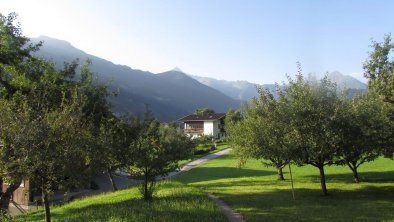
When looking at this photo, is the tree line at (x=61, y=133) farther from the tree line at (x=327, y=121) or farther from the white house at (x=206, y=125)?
the white house at (x=206, y=125)

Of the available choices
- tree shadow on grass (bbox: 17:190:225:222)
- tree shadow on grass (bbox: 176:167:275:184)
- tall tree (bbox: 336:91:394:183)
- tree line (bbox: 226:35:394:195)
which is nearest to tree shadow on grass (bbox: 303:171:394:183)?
tree line (bbox: 226:35:394:195)

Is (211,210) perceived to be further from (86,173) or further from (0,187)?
(0,187)

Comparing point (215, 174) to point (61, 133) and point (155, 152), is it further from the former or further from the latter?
point (61, 133)

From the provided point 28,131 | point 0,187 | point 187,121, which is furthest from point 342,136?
point 187,121

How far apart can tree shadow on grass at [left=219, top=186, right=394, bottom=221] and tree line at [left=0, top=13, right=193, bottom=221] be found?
6.46 metres

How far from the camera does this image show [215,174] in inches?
1994

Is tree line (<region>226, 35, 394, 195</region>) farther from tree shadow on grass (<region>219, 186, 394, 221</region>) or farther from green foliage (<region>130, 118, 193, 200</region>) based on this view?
green foliage (<region>130, 118, 193, 200</region>)

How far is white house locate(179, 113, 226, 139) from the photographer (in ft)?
424

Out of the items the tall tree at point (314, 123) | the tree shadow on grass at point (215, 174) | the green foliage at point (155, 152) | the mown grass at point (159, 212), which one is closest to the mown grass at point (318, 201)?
the mown grass at point (159, 212)

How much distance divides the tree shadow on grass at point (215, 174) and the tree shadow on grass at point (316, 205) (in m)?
17.3

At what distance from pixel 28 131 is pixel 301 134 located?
17375 millimetres

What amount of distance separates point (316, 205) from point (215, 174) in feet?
92.4

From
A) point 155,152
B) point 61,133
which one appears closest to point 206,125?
point 155,152

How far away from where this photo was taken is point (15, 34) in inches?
1059
